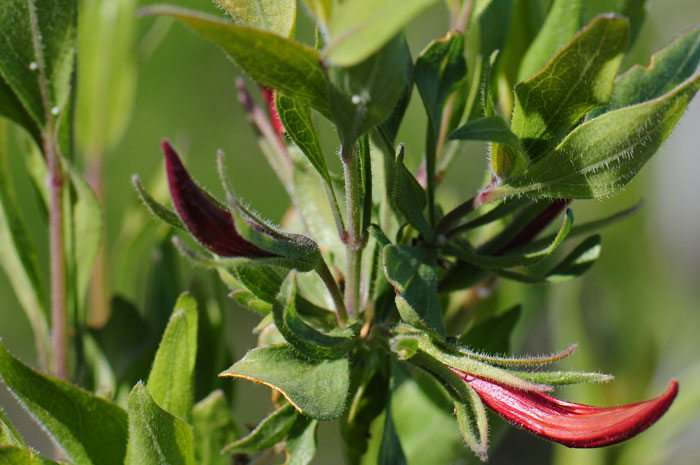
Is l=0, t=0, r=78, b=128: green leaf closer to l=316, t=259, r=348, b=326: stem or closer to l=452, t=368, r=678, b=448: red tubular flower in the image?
l=316, t=259, r=348, b=326: stem

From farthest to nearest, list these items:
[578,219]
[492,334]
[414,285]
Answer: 1. [578,219]
2. [492,334]
3. [414,285]

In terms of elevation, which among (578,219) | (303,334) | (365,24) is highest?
(365,24)

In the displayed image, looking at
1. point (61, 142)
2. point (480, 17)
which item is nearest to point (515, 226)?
point (480, 17)

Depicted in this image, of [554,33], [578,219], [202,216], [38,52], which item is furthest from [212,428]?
[578,219]

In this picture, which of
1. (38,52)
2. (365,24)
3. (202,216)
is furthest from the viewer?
(38,52)

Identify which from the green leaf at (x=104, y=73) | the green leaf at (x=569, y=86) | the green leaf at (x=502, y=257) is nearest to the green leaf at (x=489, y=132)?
the green leaf at (x=569, y=86)

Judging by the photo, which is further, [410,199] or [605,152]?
[410,199]

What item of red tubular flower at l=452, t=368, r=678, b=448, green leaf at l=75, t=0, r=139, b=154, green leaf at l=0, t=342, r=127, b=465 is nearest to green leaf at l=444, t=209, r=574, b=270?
red tubular flower at l=452, t=368, r=678, b=448

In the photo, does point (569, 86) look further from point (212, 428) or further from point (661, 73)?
point (212, 428)

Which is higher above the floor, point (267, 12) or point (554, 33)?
point (267, 12)
